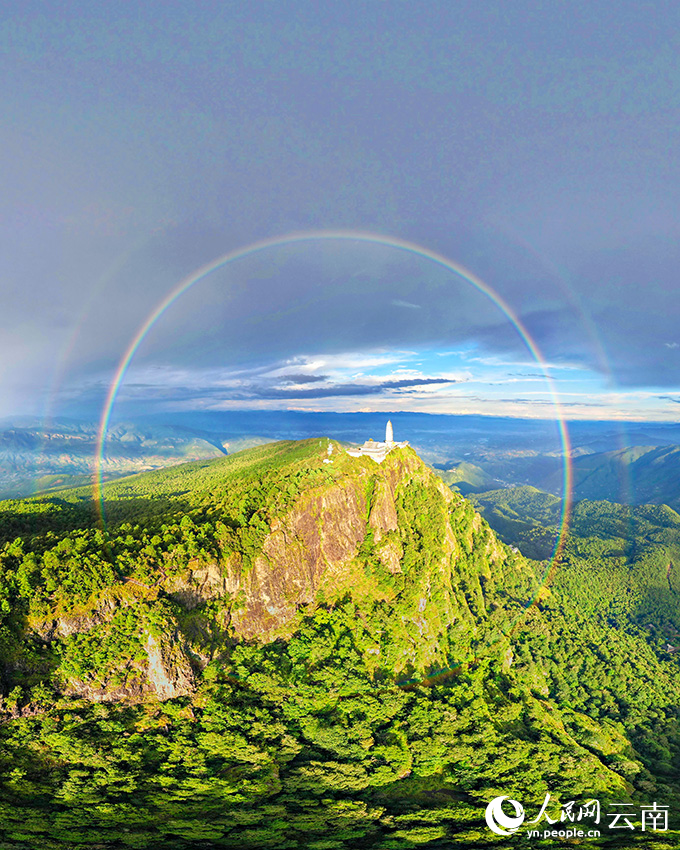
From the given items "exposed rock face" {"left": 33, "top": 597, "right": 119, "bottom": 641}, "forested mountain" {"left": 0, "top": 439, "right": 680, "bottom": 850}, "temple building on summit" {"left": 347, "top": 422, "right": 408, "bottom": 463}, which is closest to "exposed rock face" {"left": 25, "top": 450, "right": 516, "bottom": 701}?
"exposed rock face" {"left": 33, "top": 597, "right": 119, "bottom": 641}

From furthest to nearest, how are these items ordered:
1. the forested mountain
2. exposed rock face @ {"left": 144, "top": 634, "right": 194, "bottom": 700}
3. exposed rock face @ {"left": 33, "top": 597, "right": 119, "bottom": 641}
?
exposed rock face @ {"left": 144, "top": 634, "right": 194, "bottom": 700}
exposed rock face @ {"left": 33, "top": 597, "right": 119, "bottom": 641}
the forested mountain

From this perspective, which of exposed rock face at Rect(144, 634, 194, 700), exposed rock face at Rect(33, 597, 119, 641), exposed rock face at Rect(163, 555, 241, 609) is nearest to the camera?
exposed rock face at Rect(33, 597, 119, 641)

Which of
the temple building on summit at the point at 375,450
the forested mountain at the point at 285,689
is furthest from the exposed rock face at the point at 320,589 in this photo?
the temple building on summit at the point at 375,450

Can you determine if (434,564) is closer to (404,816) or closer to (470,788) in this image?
(470,788)

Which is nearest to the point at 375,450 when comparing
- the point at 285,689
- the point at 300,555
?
the point at 300,555

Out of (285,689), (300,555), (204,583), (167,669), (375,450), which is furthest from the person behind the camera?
(375,450)

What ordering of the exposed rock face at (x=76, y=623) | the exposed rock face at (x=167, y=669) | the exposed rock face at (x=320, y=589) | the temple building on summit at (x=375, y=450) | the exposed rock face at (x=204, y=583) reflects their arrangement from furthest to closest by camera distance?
the temple building on summit at (x=375, y=450) < the exposed rock face at (x=204, y=583) < the exposed rock face at (x=320, y=589) < the exposed rock face at (x=167, y=669) < the exposed rock face at (x=76, y=623)

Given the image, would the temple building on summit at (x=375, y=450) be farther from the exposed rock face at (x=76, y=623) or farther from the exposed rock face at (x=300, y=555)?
the exposed rock face at (x=76, y=623)

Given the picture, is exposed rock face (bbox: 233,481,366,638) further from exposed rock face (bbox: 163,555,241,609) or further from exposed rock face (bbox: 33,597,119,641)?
exposed rock face (bbox: 33,597,119,641)

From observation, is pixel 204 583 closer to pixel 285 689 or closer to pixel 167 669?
pixel 167 669
